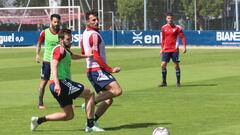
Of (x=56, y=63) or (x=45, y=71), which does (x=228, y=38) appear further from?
(x=56, y=63)

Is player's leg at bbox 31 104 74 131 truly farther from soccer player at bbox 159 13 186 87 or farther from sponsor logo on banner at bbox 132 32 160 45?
sponsor logo on banner at bbox 132 32 160 45

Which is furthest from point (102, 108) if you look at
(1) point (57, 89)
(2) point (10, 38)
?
(2) point (10, 38)

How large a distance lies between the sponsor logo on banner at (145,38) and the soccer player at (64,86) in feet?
143

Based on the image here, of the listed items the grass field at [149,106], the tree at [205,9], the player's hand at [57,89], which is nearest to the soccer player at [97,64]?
the grass field at [149,106]

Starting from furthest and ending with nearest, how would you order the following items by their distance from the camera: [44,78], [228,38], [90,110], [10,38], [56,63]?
[10,38]
[228,38]
[44,78]
[90,110]
[56,63]

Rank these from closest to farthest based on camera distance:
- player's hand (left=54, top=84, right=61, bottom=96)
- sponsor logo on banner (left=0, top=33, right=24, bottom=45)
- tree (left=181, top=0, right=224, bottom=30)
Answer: player's hand (left=54, top=84, right=61, bottom=96)
sponsor logo on banner (left=0, top=33, right=24, bottom=45)
tree (left=181, top=0, right=224, bottom=30)

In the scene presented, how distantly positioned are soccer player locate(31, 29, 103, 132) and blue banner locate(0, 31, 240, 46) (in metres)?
41.0

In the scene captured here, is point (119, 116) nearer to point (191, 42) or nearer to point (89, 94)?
point (89, 94)

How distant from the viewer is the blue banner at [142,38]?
2098 inches

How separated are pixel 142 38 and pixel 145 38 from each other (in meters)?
0.30

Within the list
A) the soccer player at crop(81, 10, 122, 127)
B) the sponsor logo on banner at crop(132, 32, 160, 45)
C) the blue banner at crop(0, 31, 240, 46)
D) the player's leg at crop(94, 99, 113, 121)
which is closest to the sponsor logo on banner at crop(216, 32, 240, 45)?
the blue banner at crop(0, 31, 240, 46)

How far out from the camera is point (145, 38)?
55.9 m

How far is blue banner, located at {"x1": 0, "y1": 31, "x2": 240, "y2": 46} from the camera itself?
53281 mm

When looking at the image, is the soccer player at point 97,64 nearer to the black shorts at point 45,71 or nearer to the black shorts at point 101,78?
the black shorts at point 101,78
